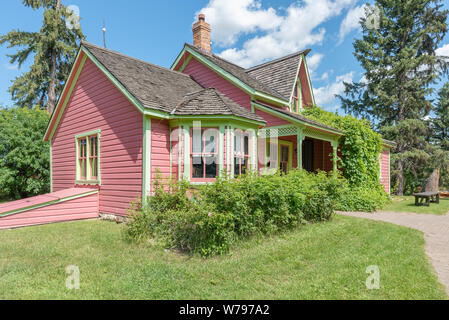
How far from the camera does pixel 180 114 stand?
27.0 ft

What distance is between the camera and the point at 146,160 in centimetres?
809

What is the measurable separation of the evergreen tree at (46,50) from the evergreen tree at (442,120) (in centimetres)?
3338

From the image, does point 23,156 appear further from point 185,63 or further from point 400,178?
point 400,178

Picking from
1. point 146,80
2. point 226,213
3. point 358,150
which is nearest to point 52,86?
point 146,80

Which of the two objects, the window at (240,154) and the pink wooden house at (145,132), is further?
the window at (240,154)

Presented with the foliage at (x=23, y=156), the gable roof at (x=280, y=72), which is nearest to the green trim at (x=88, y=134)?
the foliage at (x=23, y=156)

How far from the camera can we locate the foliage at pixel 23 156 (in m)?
14.7

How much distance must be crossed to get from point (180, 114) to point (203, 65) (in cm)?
553

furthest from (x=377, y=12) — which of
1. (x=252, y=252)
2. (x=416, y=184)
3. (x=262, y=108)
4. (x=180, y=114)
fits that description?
(x=252, y=252)

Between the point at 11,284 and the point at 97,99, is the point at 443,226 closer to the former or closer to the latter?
the point at 11,284

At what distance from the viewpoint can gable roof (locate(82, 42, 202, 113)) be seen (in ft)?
27.9

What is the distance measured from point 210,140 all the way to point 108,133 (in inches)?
149

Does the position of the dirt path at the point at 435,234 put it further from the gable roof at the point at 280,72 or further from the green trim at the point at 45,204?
the green trim at the point at 45,204

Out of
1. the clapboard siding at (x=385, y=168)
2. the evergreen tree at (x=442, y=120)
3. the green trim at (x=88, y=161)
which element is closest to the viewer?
the green trim at (x=88, y=161)
